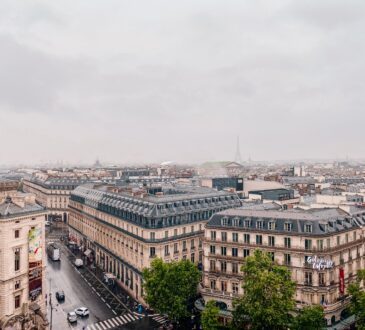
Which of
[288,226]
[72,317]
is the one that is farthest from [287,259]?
[72,317]

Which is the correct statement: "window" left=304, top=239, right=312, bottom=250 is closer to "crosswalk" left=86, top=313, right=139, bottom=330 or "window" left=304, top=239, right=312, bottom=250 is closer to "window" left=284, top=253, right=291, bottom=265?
"window" left=284, top=253, right=291, bottom=265

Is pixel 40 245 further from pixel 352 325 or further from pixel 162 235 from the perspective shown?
pixel 352 325

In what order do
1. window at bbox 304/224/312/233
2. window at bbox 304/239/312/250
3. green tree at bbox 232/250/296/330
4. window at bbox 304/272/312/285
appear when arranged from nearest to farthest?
green tree at bbox 232/250/296/330, window at bbox 304/272/312/285, window at bbox 304/239/312/250, window at bbox 304/224/312/233

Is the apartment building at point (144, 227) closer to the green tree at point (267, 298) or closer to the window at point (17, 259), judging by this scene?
the window at point (17, 259)

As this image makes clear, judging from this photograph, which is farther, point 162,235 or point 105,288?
point 105,288

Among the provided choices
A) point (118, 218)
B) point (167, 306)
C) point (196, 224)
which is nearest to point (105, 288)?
point (118, 218)

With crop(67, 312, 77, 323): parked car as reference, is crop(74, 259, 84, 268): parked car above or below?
above

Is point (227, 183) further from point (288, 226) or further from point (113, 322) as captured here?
point (113, 322)

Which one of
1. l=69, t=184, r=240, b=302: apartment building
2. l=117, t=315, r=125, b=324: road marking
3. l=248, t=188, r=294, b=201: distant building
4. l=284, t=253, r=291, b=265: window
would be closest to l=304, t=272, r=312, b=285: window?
l=284, t=253, r=291, b=265: window
